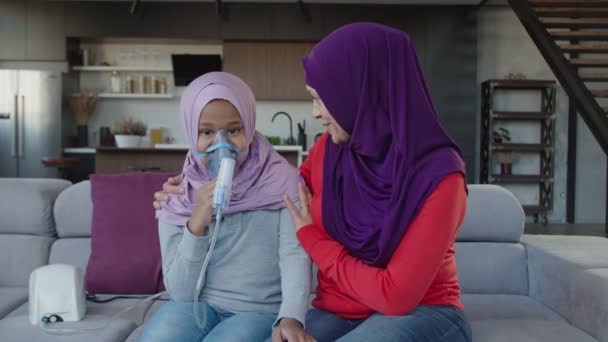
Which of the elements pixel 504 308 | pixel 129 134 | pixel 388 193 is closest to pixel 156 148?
pixel 129 134

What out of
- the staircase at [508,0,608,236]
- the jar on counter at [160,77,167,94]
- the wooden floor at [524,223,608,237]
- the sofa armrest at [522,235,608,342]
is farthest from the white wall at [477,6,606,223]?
the sofa armrest at [522,235,608,342]

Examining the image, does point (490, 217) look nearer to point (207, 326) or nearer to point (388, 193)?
point (388, 193)

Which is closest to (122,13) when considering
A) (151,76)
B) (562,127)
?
(151,76)

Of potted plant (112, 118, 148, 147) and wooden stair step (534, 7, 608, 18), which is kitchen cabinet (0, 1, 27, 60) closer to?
potted plant (112, 118, 148, 147)

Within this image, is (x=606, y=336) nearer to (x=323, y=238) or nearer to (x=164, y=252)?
(x=323, y=238)

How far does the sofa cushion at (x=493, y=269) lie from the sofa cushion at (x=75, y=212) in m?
1.43

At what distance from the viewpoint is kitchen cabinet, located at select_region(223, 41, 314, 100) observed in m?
6.99

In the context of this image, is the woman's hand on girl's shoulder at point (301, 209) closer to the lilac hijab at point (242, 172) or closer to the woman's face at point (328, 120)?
the lilac hijab at point (242, 172)

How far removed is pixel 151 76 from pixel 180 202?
6122 millimetres

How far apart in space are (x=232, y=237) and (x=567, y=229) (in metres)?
5.75

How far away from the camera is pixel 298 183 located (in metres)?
1.53

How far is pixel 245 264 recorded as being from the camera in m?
1.49

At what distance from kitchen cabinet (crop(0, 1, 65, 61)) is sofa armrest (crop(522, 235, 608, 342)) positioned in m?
6.25

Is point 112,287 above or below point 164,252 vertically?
below
